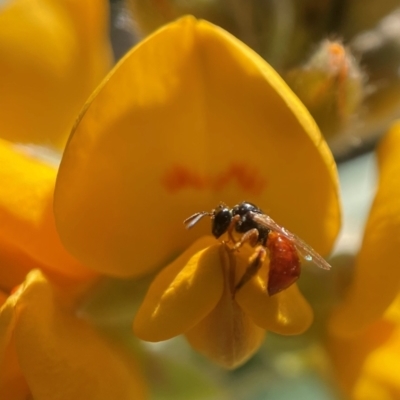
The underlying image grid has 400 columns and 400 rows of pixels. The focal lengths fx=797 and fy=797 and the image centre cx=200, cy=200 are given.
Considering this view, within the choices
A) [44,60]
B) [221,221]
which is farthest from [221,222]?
[44,60]

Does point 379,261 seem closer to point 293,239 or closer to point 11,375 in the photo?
point 293,239

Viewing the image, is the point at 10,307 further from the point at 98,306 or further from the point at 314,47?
the point at 314,47

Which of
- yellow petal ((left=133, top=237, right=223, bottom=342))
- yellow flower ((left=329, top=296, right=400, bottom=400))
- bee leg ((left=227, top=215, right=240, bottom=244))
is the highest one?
bee leg ((left=227, top=215, right=240, bottom=244))

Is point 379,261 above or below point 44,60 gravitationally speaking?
below

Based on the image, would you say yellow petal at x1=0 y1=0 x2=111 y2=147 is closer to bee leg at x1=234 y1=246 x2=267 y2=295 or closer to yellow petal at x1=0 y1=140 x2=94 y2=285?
yellow petal at x1=0 y1=140 x2=94 y2=285

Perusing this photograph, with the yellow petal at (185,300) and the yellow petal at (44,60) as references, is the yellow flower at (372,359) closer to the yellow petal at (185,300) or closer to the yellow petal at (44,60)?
the yellow petal at (185,300)

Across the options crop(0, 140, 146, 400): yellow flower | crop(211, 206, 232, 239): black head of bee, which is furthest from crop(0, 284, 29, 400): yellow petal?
crop(211, 206, 232, 239): black head of bee
